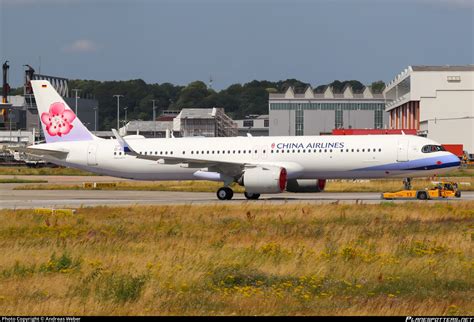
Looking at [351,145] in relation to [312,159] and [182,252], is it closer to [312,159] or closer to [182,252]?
[312,159]

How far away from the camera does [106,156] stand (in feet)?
164

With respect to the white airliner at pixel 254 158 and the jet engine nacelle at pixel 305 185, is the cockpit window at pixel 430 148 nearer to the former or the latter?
the white airliner at pixel 254 158

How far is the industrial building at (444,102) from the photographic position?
118m

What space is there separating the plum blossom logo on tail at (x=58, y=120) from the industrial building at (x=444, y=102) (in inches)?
2874

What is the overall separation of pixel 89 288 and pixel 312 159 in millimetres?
29452

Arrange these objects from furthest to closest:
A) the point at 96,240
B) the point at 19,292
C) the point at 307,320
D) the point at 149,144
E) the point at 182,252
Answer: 1. the point at 149,144
2. the point at 96,240
3. the point at 182,252
4. the point at 19,292
5. the point at 307,320

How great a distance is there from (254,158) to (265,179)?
3699 mm

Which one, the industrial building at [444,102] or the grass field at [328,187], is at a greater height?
the industrial building at [444,102]

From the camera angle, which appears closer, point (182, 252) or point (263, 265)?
point (263, 265)

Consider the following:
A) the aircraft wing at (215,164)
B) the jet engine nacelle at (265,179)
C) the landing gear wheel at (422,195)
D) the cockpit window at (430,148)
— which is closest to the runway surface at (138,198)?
the jet engine nacelle at (265,179)

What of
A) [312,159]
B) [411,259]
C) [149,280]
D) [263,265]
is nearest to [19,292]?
[149,280]

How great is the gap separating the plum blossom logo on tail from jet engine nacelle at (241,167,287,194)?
519 inches

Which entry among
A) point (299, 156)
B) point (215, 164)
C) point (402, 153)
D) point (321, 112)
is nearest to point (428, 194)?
point (402, 153)


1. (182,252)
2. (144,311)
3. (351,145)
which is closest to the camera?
(144,311)
